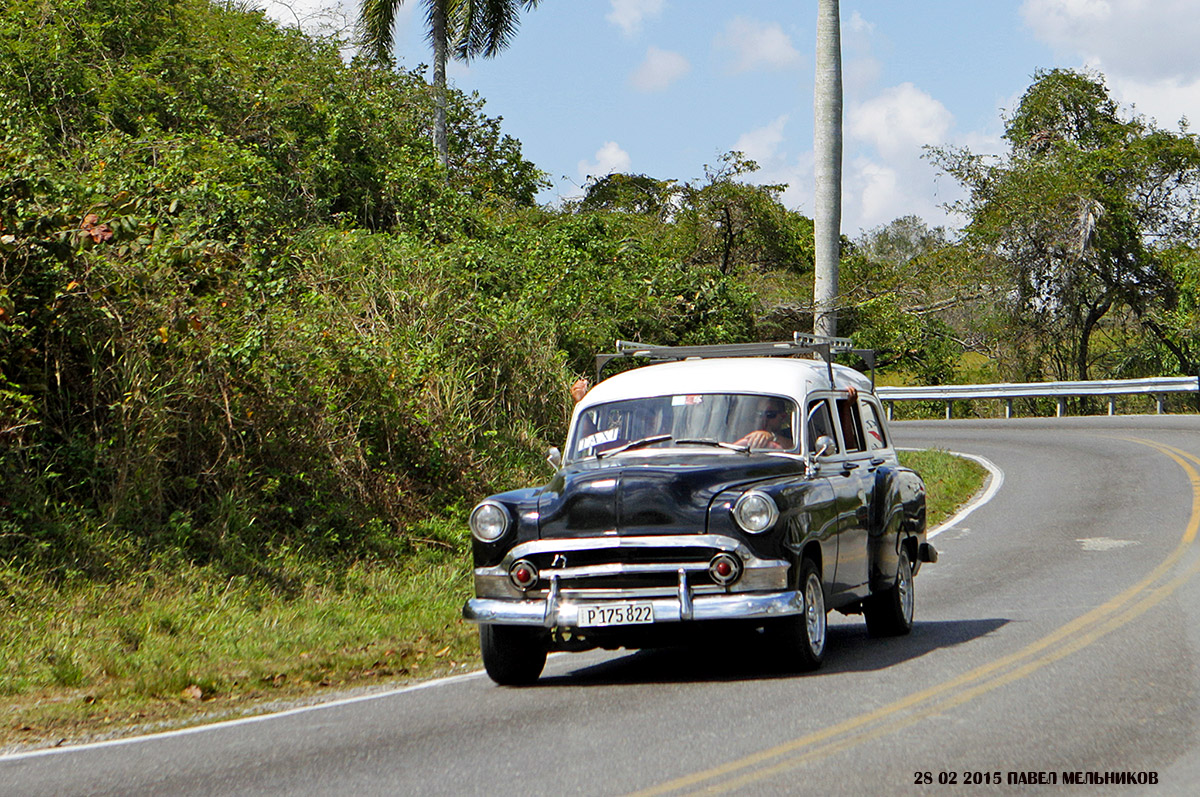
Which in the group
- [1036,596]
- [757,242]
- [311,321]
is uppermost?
[757,242]

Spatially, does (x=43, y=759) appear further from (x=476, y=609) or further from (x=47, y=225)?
(x=47, y=225)

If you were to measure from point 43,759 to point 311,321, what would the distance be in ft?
29.1

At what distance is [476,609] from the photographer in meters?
8.19

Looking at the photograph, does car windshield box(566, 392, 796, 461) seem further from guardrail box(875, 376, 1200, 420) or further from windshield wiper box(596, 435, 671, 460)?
guardrail box(875, 376, 1200, 420)

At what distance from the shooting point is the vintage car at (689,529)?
25.7 ft

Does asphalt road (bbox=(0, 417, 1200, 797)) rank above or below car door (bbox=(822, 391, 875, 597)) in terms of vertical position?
below

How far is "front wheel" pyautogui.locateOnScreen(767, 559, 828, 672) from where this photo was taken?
8.03 metres

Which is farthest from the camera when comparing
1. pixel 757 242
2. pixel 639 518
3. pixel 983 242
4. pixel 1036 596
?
pixel 983 242

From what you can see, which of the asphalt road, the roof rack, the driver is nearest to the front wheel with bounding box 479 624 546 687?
A: the asphalt road

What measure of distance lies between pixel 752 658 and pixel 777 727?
91.9 inches

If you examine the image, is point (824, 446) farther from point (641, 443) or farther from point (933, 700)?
point (933, 700)

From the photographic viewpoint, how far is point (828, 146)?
21172 millimetres

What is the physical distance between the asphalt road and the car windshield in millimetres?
1511

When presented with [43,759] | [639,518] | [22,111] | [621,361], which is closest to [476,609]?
[639,518]
